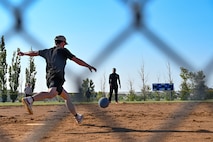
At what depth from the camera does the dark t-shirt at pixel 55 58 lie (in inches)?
145

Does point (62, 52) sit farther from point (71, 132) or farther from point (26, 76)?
point (71, 132)

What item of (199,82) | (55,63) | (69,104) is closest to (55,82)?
(55,63)

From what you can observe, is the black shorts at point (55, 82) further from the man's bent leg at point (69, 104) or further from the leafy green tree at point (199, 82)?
the leafy green tree at point (199, 82)

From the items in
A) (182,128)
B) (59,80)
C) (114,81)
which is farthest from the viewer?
(114,81)

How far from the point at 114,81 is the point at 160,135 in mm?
7324

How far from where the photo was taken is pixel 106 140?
3.80 meters

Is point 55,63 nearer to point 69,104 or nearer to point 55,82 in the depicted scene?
point 55,82

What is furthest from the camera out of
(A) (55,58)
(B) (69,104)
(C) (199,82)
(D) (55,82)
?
(B) (69,104)

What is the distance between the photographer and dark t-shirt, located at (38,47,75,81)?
3.69m

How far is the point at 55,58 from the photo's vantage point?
3.84 metres

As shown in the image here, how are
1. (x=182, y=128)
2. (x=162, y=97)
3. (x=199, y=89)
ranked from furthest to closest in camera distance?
(x=162, y=97) → (x=182, y=128) → (x=199, y=89)

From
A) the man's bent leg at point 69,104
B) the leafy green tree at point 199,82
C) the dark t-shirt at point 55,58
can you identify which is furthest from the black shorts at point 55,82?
the leafy green tree at point 199,82

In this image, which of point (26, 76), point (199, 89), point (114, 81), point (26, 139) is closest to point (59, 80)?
point (26, 76)

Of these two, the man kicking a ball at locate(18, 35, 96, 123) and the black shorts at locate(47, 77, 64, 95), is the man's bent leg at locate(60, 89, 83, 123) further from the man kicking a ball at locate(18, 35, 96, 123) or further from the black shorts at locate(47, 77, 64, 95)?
the black shorts at locate(47, 77, 64, 95)
